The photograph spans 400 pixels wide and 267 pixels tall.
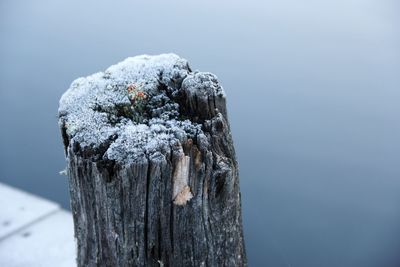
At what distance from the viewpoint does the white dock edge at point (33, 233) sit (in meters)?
2.96

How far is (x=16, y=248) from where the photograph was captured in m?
3.07

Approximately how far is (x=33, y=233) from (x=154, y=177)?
254 cm

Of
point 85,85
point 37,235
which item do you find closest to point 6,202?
point 37,235

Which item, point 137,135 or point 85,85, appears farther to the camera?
point 85,85

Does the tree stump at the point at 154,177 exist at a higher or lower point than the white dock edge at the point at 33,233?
higher

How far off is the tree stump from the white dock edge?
1864 millimetres

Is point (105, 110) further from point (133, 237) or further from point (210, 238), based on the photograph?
point (210, 238)

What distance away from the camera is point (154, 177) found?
113cm

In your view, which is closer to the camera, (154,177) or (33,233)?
(154,177)

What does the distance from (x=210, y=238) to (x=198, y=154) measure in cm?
25

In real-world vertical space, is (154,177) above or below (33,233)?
above

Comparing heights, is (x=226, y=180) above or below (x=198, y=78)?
below

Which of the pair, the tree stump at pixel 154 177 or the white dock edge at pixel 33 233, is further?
the white dock edge at pixel 33 233

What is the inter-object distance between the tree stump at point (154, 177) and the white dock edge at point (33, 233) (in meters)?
1.86
